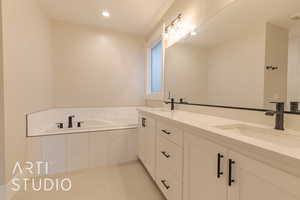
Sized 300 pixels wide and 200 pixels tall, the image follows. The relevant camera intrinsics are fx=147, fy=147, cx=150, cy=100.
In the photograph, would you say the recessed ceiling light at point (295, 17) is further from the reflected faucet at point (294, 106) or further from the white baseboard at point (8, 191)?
the white baseboard at point (8, 191)

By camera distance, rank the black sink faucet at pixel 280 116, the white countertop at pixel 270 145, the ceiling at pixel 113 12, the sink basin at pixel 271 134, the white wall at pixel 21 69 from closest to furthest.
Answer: the white countertop at pixel 270 145 < the sink basin at pixel 271 134 < the black sink faucet at pixel 280 116 < the white wall at pixel 21 69 < the ceiling at pixel 113 12

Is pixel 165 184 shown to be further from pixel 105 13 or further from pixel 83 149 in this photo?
pixel 105 13

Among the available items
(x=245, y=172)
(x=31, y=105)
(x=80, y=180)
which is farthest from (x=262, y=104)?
(x=31, y=105)

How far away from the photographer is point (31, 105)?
200cm

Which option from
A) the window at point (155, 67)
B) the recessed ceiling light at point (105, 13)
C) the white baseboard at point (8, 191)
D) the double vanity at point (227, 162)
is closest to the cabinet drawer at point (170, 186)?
the double vanity at point (227, 162)

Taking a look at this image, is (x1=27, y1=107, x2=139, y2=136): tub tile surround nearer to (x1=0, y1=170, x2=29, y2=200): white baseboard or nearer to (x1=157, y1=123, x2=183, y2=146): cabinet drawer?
(x1=0, y1=170, x2=29, y2=200): white baseboard

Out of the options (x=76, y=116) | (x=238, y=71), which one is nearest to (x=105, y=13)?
(x=76, y=116)

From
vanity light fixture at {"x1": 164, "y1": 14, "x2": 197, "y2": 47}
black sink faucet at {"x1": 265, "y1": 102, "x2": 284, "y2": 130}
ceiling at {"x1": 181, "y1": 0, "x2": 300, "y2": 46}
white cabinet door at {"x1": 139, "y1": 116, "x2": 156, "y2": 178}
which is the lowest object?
white cabinet door at {"x1": 139, "y1": 116, "x2": 156, "y2": 178}

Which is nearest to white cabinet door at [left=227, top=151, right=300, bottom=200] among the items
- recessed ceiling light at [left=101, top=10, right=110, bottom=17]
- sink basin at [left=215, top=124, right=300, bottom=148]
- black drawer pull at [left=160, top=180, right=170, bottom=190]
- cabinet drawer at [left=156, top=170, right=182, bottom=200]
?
sink basin at [left=215, top=124, right=300, bottom=148]

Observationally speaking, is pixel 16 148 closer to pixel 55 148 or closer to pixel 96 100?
pixel 55 148

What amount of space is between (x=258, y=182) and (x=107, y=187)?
5.33 ft

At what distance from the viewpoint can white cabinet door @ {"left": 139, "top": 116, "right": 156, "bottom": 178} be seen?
1.74 meters

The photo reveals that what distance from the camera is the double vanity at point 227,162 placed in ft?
1.79

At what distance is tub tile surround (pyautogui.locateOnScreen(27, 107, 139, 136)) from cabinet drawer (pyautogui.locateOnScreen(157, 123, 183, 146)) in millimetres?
1092
